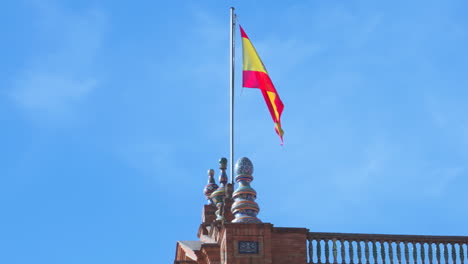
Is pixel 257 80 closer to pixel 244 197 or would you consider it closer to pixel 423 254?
pixel 244 197

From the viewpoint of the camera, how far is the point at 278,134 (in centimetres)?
2714

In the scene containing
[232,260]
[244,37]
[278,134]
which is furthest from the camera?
[244,37]

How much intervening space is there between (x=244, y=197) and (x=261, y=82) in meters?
5.71

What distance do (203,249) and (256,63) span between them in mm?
6861

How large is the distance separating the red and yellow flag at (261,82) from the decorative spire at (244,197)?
13.4 ft

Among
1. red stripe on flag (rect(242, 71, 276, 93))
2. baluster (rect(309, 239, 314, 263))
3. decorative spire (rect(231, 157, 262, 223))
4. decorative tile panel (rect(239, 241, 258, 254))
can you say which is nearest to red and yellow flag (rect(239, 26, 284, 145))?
red stripe on flag (rect(242, 71, 276, 93))

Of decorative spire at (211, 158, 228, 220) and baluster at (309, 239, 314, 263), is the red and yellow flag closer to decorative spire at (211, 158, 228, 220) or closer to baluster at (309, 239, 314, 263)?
decorative spire at (211, 158, 228, 220)

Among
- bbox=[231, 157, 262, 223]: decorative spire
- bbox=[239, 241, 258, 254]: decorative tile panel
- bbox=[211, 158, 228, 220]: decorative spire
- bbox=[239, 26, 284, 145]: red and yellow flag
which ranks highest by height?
bbox=[239, 26, 284, 145]: red and yellow flag

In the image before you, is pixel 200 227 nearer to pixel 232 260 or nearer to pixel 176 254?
pixel 176 254

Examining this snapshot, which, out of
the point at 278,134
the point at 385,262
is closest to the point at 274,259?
the point at 385,262

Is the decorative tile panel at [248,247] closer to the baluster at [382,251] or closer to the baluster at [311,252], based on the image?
the baluster at [311,252]

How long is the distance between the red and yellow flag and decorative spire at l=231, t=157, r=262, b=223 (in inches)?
161

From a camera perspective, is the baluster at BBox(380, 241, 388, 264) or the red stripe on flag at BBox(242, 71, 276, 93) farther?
the red stripe on flag at BBox(242, 71, 276, 93)

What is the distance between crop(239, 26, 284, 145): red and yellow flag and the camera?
27469 millimetres
